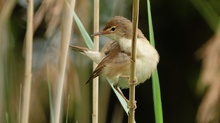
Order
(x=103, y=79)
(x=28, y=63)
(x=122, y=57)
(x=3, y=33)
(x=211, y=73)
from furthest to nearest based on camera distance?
1. (x=103, y=79)
2. (x=211, y=73)
3. (x=3, y=33)
4. (x=122, y=57)
5. (x=28, y=63)

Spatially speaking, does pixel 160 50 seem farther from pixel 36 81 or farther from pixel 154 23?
pixel 36 81

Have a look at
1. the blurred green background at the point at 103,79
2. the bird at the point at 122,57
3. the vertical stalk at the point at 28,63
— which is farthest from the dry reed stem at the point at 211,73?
the vertical stalk at the point at 28,63

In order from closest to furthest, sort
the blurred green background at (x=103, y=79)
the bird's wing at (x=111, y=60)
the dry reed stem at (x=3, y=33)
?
the bird's wing at (x=111, y=60), the dry reed stem at (x=3, y=33), the blurred green background at (x=103, y=79)

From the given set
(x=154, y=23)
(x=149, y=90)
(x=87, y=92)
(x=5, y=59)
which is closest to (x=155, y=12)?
(x=154, y=23)

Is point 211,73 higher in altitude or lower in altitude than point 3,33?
lower

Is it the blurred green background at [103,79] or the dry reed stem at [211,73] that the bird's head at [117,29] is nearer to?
the blurred green background at [103,79]

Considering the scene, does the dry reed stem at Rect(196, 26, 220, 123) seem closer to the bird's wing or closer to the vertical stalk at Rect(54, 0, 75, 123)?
the bird's wing

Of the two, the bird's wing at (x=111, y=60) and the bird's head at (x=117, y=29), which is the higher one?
the bird's head at (x=117, y=29)

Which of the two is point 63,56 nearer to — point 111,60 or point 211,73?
point 111,60

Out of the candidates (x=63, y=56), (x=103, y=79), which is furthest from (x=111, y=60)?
(x=103, y=79)
